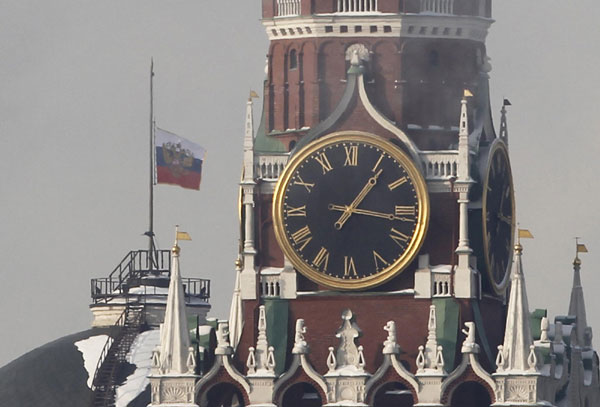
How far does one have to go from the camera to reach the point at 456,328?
550ft

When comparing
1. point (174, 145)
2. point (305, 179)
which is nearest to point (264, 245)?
point (305, 179)

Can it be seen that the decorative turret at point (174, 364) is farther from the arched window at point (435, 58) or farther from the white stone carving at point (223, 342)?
the arched window at point (435, 58)

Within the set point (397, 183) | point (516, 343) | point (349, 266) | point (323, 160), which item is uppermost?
point (323, 160)

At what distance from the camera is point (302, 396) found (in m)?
169

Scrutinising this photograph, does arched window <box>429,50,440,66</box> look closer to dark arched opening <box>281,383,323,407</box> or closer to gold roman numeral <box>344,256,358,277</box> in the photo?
gold roman numeral <box>344,256,358,277</box>

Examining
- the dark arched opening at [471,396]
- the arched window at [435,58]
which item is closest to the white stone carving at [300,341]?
the dark arched opening at [471,396]

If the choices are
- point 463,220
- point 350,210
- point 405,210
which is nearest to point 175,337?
point 350,210

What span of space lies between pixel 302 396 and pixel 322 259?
14.4 feet

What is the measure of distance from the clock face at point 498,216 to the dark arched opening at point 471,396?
13.3 feet

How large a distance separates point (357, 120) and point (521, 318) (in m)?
8.15

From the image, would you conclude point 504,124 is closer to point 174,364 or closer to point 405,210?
point 405,210

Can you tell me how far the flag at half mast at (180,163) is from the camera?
600 ft

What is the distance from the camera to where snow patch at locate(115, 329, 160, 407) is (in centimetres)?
19425

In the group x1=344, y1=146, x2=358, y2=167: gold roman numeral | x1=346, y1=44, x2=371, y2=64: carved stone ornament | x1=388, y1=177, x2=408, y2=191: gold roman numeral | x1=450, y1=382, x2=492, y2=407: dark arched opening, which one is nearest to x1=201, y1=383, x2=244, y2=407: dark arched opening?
x1=450, y1=382, x2=492, y2=407: dark arched opening
